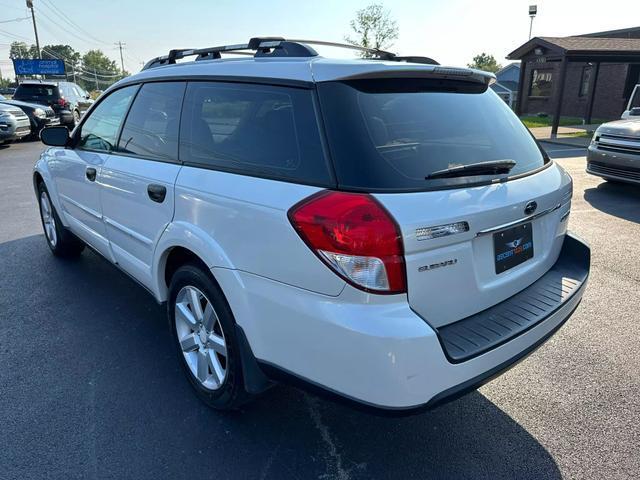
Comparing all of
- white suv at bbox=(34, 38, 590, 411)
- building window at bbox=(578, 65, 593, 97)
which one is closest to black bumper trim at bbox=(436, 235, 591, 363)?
white suv at bbox=(34, 38, 590, 411)

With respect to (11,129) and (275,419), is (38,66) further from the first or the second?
(275,419)

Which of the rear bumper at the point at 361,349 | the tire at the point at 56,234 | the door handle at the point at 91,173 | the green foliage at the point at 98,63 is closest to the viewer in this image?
the rear bumper at the point at 361,349

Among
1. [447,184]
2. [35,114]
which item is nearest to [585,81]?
[35,114]

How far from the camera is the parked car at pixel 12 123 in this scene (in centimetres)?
1355

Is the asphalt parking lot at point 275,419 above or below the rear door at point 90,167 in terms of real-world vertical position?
below

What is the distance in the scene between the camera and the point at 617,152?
304 inches

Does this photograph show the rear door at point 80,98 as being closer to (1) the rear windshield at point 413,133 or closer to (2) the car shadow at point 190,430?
(2) the car shadow at point 190,430

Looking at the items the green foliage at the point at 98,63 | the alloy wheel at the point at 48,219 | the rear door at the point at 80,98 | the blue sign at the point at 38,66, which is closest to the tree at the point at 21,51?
the green foliage at the point at 98,63

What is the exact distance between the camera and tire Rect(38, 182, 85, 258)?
4.82 meters

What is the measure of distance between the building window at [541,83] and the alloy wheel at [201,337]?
26.0 metres

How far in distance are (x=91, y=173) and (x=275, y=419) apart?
231cm

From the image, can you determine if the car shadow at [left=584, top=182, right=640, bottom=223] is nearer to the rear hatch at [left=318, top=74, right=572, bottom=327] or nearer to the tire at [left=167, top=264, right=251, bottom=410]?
the rear hatch at [left=318, top=74, right=572, bottom=327]

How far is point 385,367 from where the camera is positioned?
1801mm

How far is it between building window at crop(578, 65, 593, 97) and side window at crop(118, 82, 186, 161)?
25267mm
